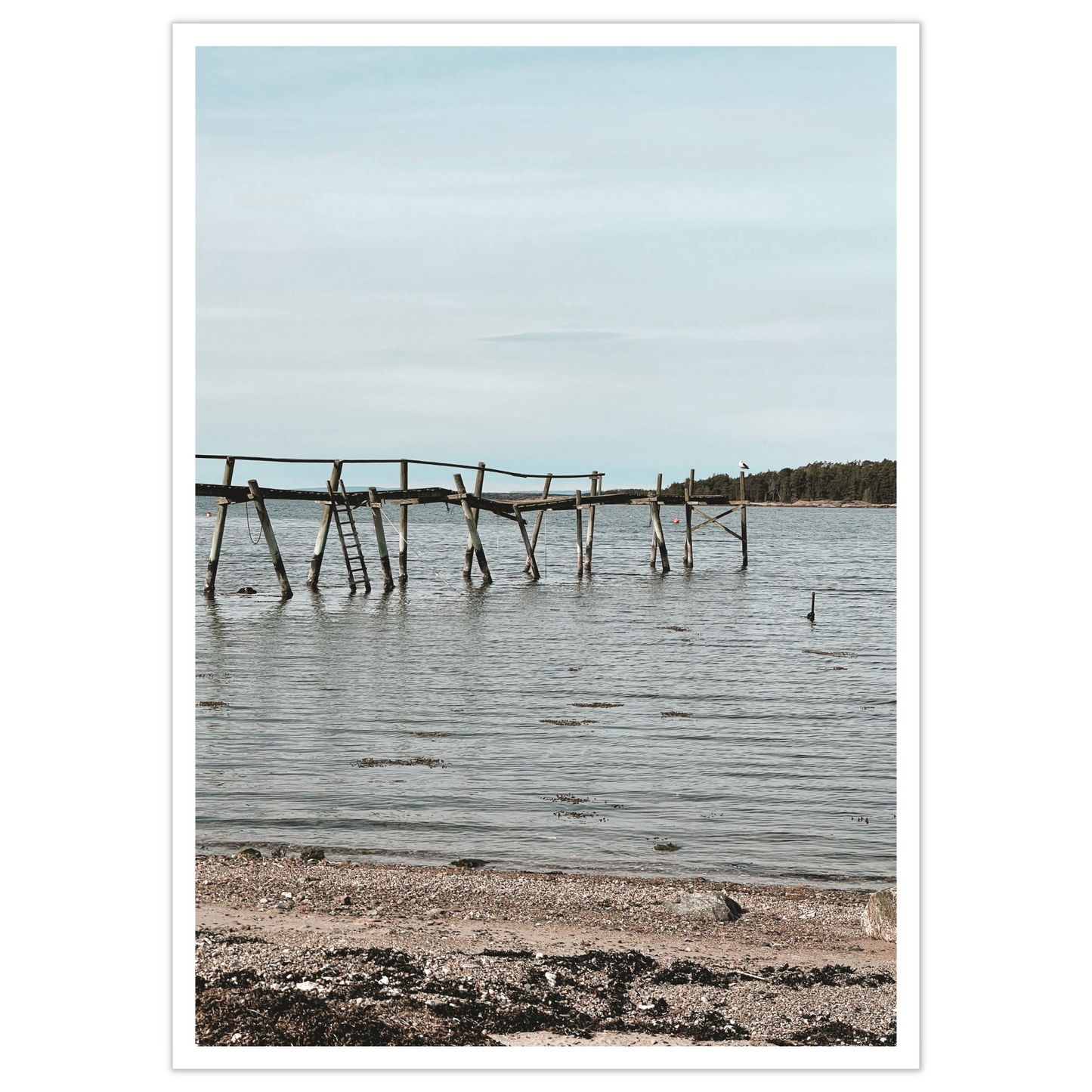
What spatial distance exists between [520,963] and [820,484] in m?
10.6

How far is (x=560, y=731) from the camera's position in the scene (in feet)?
37.7

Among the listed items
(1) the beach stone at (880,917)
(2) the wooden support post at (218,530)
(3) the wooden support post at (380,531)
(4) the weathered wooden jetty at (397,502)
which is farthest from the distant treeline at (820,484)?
(2) the wooden support post at (218,530)

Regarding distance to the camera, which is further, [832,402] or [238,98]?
[832,402]

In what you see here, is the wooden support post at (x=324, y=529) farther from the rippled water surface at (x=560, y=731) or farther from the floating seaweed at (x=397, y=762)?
the floating seaweed at (x=397, y=762)

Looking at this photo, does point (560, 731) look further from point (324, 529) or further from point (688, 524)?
point (688, 524)

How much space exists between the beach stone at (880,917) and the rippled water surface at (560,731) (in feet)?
3.22

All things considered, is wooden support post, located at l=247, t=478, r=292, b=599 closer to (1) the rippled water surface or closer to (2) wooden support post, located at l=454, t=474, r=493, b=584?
(1) the rippled water surface

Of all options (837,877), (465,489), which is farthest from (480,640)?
(837,877)
